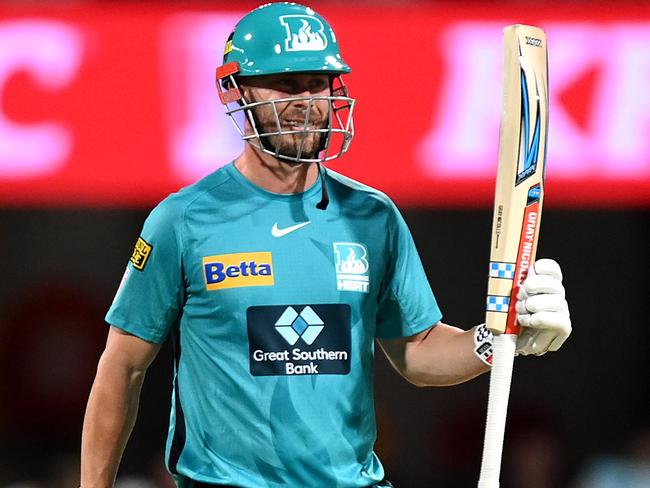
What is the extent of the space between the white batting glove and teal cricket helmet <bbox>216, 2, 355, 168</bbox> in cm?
46

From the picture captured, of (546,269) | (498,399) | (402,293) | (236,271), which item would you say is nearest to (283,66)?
(236,271)

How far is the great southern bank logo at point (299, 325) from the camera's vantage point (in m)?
2.52

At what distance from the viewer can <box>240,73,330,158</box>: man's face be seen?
2.55 m

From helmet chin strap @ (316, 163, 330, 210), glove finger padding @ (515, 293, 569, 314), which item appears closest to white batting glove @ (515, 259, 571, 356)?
glove finger padding @ (515, 293, 569, 314)

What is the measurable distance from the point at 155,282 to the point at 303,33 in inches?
22.6

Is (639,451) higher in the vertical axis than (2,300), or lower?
lower

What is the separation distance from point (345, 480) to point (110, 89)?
249cm

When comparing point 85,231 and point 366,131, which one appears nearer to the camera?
point 366,131

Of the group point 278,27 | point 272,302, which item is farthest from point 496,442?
point 278,27

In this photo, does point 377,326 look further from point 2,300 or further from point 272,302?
point 2,300

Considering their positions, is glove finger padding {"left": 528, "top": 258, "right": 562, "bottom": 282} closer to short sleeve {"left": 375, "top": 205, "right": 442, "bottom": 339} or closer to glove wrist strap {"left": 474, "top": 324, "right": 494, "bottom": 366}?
glove wrist strap {"left": 474, "top": 324, "right": 494, "bottom": 366}

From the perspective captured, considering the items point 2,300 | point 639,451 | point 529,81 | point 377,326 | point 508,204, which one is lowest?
point 639,451

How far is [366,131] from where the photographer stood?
184 inches

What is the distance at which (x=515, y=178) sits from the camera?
2.42 meters
